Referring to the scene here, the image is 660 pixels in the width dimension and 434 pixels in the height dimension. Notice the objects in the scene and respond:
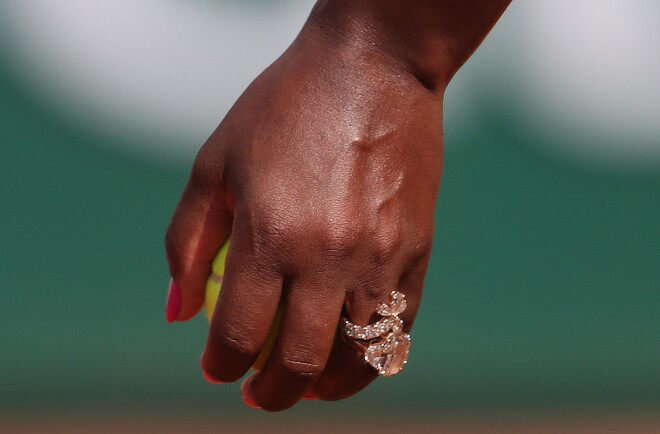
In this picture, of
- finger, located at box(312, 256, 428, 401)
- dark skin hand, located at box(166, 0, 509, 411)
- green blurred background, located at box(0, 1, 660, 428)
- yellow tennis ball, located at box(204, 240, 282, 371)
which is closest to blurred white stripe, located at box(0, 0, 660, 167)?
green blurred background, located at box(0, 1, 660, 428)

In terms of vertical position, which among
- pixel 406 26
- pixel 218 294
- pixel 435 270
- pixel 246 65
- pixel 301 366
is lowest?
pixel 301 366

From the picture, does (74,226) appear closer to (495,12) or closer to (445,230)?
(445,230)

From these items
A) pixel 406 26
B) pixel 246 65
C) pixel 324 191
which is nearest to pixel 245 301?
pixel 324 191

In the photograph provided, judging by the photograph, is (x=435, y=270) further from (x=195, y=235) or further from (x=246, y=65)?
(x=195, y=235)

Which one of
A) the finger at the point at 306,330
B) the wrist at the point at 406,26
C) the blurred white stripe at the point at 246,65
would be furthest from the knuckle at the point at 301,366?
the blurred white stripe at the point at 246,65

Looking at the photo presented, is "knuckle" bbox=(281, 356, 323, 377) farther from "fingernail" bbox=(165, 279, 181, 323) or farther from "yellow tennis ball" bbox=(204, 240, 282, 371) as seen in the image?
"fingernail" bbox=(165, 279, 181, 323)

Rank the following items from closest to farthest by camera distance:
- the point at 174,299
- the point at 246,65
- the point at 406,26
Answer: the point at 406,26
the point at 174,299
the point at 246,65
